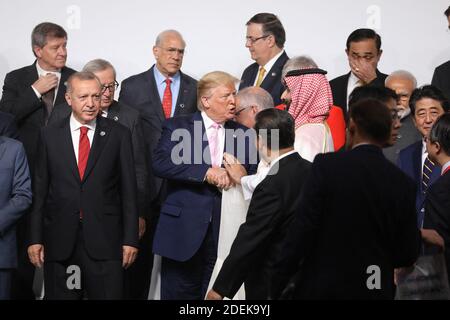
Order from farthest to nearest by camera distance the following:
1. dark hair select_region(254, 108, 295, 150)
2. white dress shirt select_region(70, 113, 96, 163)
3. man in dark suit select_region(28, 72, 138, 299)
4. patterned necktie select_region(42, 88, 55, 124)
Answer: patterned necktie select_region(42, 88, 55, 124) < white dress shirt select_region(70, 113, 96, 163) < man in dark suit select_region(28, 72, 138, 299) < dark hair select_region(254, 108, 295, 150)

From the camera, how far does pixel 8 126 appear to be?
5988 millimetres

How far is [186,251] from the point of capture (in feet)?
19.0

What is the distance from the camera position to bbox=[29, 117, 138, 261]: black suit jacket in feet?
18.2

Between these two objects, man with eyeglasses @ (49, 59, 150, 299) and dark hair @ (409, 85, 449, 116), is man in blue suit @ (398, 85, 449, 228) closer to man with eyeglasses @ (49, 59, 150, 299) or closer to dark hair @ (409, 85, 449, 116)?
dark hair @ (409, 85, 449, 116)

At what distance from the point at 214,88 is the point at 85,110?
2.43 ft

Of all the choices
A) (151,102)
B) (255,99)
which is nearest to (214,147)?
(255,99)

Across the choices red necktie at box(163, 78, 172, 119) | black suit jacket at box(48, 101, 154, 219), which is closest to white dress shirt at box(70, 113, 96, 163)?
black suit jacket at box(48, 101, 154, 219)

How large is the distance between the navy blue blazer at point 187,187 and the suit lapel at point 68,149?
1.68 ft

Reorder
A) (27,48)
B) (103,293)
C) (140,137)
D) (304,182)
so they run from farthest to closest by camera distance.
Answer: (27,48), (140,137), (103,293), (304,182)

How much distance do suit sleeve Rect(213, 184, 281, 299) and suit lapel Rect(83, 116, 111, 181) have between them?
3.64 feet

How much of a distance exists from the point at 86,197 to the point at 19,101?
136cm

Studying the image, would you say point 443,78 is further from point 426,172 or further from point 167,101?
point 167,101
